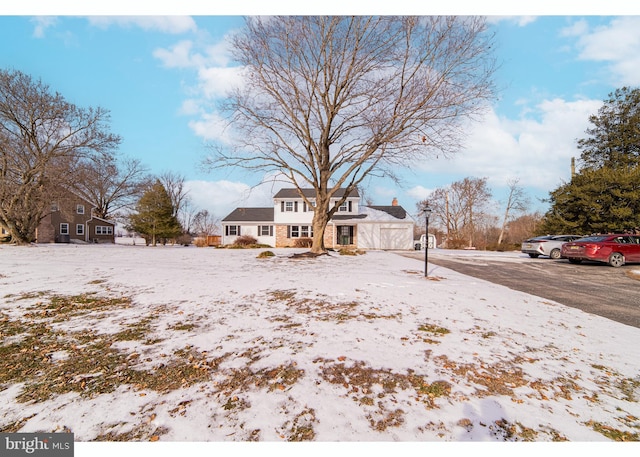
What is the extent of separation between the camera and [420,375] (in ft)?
9.16

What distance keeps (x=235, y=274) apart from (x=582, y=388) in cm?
764

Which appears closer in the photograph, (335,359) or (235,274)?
(335,359)

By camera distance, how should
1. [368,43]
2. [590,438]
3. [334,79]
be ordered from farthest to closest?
[334,79] → [368,43] → [590,438]

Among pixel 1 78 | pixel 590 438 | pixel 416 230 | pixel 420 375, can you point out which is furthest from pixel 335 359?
pixel 416 230

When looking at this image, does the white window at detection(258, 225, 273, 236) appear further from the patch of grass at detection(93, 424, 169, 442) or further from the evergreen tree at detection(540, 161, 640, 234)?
the patch of grass at detection(93, 424, 169, 442)

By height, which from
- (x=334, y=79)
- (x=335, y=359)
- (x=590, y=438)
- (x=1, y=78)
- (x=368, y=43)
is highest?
(x=1, y=78)

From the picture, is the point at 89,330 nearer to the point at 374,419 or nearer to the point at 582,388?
the point at 374,419

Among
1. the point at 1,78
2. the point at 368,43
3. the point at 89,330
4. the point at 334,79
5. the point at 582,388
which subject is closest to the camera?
the point at 582,388

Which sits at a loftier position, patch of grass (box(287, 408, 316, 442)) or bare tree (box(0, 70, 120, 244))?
bare tree (box(0, 70, 120, 244))

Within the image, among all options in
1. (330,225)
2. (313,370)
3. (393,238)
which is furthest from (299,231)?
(313,370)

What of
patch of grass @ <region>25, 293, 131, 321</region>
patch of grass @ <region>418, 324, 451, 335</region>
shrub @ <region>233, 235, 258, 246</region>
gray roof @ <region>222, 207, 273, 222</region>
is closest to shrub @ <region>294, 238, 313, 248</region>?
shrub @ <region>233, 235, 258, 246</region>

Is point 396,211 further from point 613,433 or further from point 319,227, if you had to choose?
point 613,433
